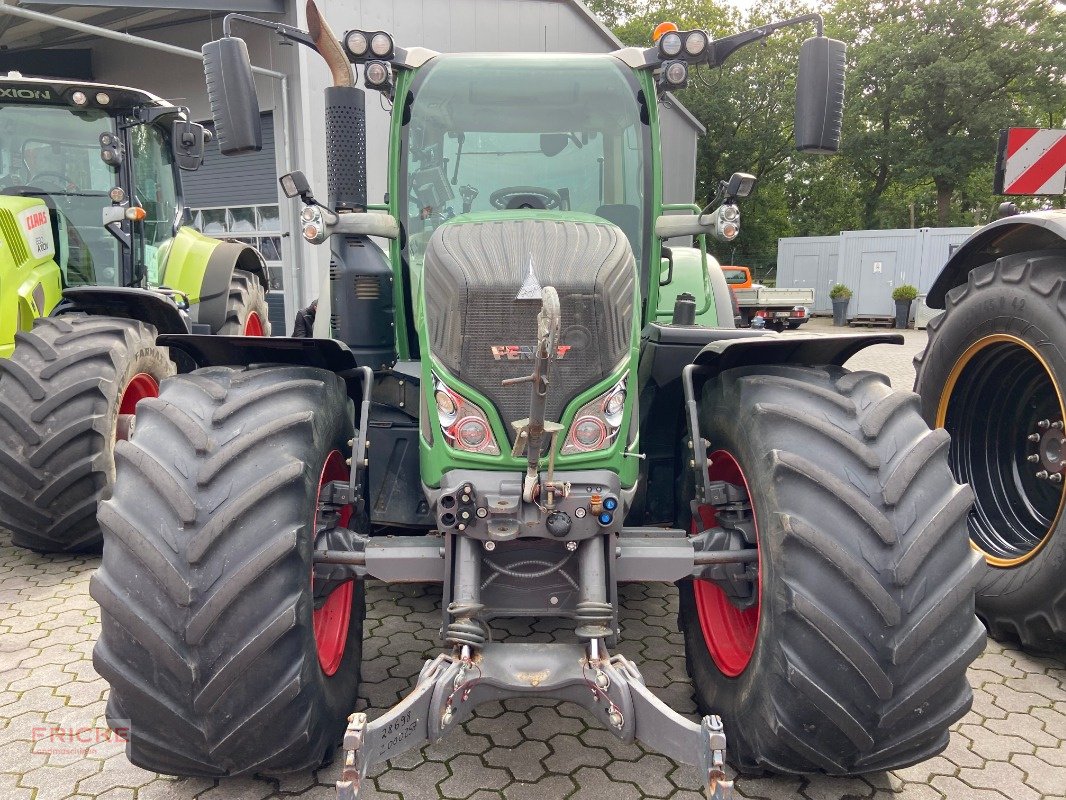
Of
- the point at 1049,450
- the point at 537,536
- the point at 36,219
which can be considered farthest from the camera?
the point at 36,219

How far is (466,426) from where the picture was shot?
235 cm

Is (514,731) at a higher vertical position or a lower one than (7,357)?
lower

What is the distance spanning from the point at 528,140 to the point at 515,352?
4.69 ft

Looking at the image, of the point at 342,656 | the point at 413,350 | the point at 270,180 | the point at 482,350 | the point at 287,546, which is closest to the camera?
the point at 287,546

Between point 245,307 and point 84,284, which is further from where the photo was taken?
point 245,307

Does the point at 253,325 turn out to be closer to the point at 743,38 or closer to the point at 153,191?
the point at 153,191

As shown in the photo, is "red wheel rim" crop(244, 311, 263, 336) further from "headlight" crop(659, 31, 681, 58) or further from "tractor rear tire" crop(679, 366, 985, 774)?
"tractor rear tire" crop(679, 366, 985, 774)

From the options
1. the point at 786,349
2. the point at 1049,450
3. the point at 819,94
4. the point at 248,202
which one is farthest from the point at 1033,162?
the point at 248,202

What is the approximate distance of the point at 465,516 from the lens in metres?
2.24

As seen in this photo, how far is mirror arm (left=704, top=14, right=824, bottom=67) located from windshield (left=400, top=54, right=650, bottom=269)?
0.35 meters

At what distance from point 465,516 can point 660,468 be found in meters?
1.35

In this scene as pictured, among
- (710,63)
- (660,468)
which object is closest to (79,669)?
(660,468)

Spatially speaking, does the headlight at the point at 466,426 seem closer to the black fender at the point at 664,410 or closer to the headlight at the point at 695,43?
the black fender at the point at 664,410

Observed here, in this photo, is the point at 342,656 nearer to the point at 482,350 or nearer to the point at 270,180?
the point at 482,350
